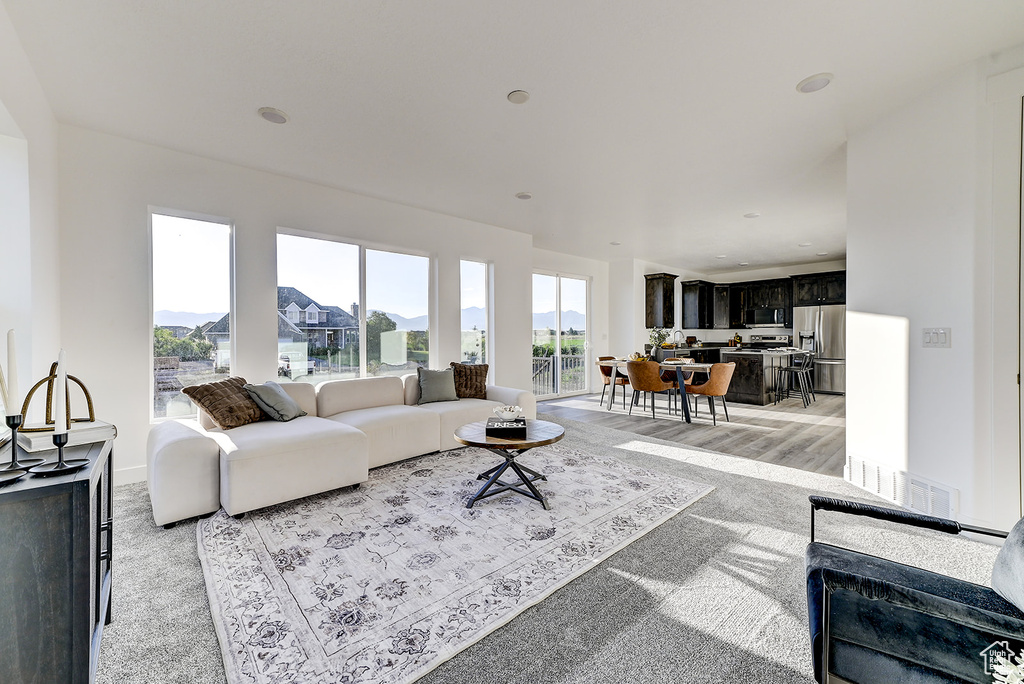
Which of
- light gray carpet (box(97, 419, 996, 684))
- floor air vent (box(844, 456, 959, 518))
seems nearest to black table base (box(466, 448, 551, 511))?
light gray carpet (box(97, 419, 996, 684))

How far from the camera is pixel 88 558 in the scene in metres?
1.11

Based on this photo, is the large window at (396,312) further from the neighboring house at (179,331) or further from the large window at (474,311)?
the neighboring house at (179,331)

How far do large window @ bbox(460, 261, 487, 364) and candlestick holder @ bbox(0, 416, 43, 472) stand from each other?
14.9 feet

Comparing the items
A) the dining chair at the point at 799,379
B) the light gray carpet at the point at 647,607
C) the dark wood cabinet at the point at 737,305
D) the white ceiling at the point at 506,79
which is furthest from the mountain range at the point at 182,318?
the dark wood cabinet at the point at 737,305

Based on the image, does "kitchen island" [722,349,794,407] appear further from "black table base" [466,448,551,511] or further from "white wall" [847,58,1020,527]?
"black table base" [466,448,551,511]

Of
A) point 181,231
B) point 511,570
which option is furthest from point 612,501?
point 181,231

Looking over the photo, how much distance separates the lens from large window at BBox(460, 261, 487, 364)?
5.82 meters

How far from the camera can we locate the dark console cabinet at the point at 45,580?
1037 millimetres

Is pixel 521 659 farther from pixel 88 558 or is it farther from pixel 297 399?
pixel 297 399

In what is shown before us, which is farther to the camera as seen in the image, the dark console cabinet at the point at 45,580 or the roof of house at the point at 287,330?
the roof of house at the point at 287,330

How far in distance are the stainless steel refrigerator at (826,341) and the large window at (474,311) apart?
23.1 feet

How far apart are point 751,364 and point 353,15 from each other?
747 cm

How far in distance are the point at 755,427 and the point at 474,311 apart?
409 cm

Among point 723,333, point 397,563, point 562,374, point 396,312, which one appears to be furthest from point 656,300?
point 397,563
